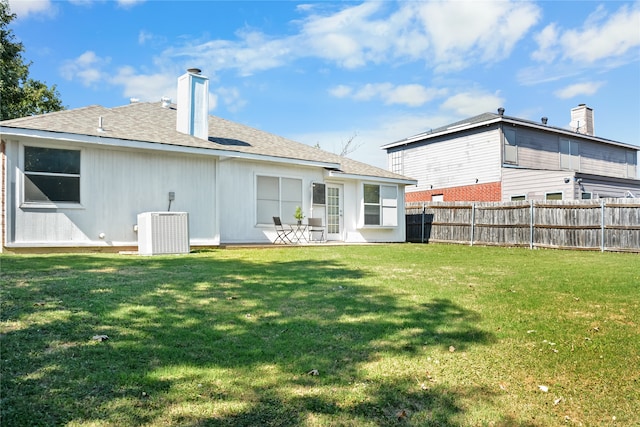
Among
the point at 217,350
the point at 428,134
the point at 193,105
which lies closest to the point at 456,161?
the point at 428,134

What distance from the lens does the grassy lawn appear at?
2629 millimetres

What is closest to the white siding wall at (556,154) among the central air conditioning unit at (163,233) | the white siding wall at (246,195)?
the white siding wall at (246,195)

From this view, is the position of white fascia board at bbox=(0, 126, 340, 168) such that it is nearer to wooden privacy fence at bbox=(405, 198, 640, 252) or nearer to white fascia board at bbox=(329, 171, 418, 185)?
white fascia board at bbox=(329, 171, 418, 185)

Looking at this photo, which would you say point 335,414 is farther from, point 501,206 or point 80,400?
point 501,206

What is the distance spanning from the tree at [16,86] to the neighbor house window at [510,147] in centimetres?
2495

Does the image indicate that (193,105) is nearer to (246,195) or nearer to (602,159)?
(246,195)

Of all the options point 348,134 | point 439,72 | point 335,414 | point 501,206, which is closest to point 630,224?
point 501,206

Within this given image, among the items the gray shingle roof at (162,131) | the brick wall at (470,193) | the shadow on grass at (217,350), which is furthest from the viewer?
the brick wall at (470,193)

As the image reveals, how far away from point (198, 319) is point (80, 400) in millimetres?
1688

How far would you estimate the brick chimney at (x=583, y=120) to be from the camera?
28016 mm

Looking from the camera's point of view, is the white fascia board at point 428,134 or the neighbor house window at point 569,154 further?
the neighbor house window at point 569,154

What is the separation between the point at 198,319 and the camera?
4.22 metres

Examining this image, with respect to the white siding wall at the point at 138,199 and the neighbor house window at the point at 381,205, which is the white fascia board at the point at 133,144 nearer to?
the white siding wall at the point at 138,199

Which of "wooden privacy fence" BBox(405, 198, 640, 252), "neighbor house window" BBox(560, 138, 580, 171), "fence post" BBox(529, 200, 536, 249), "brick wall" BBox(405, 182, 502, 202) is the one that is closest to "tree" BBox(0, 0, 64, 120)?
"wooden privacy fence" BBox(405, 198, 640, 252)
